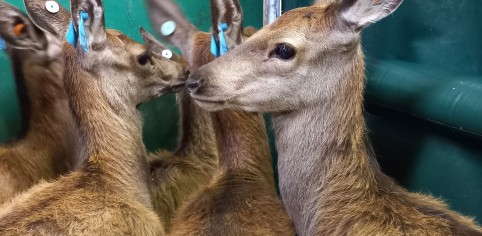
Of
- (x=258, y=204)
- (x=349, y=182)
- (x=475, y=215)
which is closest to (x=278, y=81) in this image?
(x=349, y=182)

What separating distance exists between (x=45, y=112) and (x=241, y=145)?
1.05 meters

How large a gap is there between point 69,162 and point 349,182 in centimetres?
158

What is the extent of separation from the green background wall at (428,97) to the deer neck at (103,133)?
33.4 inches

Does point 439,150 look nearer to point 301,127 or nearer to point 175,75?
point 301,127

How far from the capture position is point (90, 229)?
229cm

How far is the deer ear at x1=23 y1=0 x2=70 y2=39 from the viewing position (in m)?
2.90

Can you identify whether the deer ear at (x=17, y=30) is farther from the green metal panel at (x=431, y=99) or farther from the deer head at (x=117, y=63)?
the green metal panel at (x=431, y=99)

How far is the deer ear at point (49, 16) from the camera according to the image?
2896 mm

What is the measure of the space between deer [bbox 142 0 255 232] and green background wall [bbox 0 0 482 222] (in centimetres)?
75

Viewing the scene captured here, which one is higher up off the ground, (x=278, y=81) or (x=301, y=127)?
(x=278, y=81)

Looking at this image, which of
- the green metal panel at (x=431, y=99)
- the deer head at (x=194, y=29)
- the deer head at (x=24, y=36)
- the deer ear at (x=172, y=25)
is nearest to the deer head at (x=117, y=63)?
the deer head at (x=24, y=36)

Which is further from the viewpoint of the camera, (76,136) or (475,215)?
(76,136)

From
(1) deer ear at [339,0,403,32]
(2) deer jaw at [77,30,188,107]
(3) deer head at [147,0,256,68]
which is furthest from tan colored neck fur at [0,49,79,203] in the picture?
(1) deer ear at [339,0,403,32]

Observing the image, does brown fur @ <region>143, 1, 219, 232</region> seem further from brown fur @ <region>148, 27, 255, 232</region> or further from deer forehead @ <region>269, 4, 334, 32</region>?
deer forehead @ <region>269, 4, 334, 32</region>
